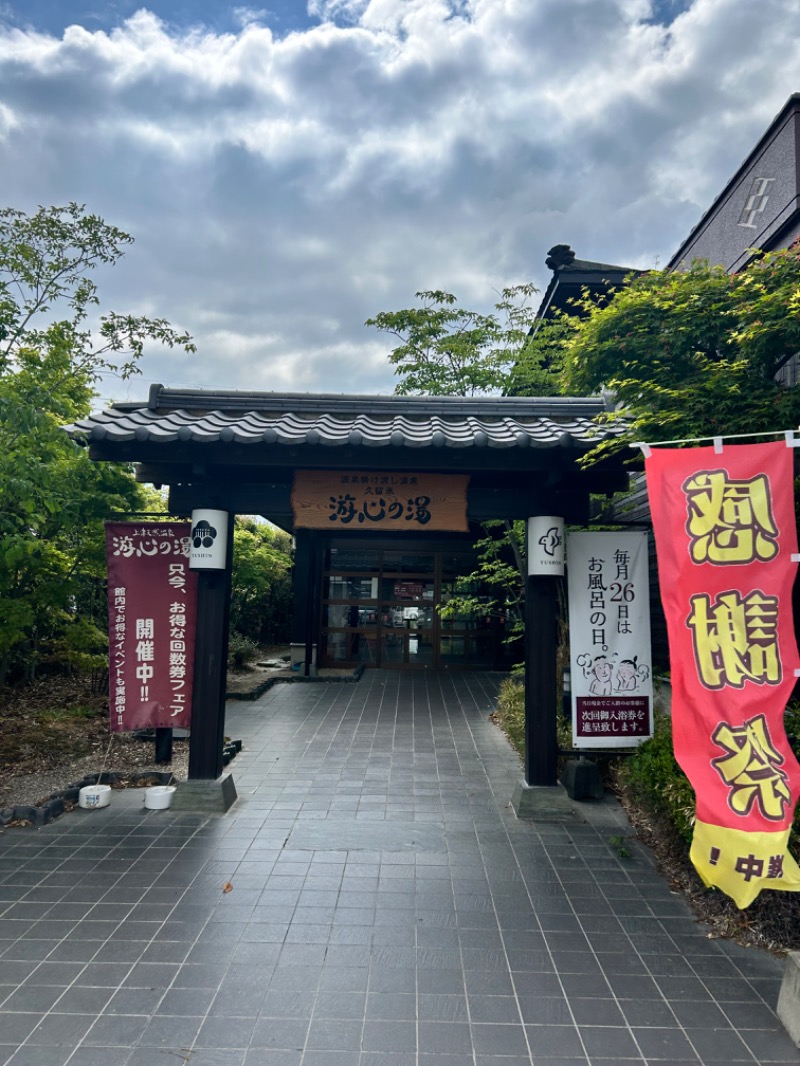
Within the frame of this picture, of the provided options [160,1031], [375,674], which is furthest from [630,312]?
[375,674]

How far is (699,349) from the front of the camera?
5.49m

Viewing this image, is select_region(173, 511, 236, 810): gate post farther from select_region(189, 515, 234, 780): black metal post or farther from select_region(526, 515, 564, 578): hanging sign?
select_region(526, 515, 564, 578): hanging sign

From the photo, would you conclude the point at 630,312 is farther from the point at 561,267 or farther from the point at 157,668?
the point at 561,267

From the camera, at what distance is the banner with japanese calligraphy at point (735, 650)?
11.3 ft

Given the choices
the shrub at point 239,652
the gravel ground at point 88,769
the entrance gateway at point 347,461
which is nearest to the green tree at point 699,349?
the entrance gateway at point 347,461

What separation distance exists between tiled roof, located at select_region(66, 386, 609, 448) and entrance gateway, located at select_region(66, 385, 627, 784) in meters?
0.01

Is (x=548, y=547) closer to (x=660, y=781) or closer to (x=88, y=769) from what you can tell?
(x=660, y=781)

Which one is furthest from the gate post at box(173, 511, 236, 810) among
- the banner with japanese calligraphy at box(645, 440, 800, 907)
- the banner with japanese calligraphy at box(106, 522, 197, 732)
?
the banner with japanese calligraphy at box(645, 440, 800, 907)

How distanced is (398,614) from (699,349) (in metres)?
11.7

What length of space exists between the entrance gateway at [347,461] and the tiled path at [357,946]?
4.71 ft

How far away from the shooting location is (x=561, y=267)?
13.1 metres

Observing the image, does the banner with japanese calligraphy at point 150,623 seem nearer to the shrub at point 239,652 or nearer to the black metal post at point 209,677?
the black metal post at point 209,677

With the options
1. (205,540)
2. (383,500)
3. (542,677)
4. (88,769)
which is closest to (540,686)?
(542,677)

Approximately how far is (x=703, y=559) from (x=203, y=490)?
4.61 meters
